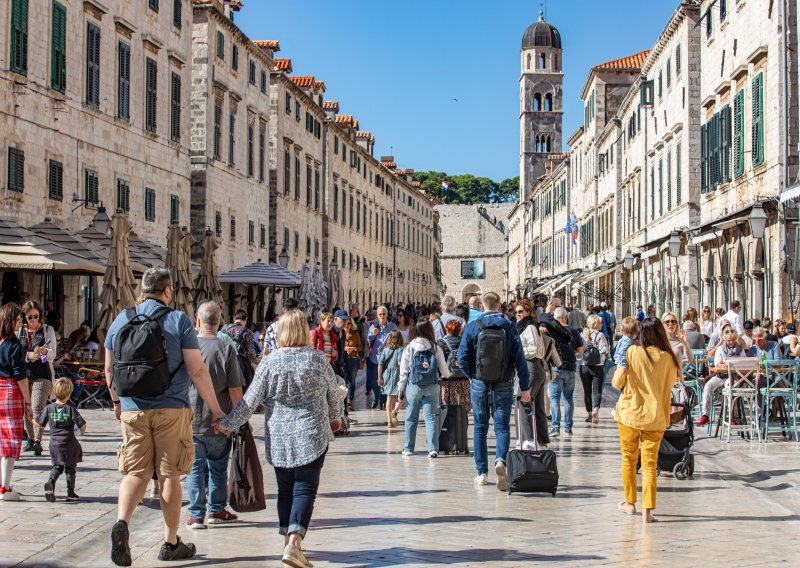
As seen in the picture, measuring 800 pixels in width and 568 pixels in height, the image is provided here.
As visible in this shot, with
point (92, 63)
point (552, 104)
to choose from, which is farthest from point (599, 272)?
point (552, 104)

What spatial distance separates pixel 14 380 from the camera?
388 inches

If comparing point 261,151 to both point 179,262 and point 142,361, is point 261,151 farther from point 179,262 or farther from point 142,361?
point 142,361

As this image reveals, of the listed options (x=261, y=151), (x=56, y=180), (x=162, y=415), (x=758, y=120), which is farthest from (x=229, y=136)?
(x=162, y=415)

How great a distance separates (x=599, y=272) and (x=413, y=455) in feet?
119

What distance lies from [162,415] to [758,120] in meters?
19.2

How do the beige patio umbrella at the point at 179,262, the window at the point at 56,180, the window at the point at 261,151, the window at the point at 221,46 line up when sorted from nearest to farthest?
the beige patio umbrella at the point at 179,262
the window at the point at 56,180
the window at the point at 221,46
the window at the point at 261,151

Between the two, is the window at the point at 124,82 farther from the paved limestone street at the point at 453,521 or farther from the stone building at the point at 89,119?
the paved limestone street at the point at 453,521

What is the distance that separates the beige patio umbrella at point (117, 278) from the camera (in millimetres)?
18000

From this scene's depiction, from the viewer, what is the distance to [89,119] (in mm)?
24656

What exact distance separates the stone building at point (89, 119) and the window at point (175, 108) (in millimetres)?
29

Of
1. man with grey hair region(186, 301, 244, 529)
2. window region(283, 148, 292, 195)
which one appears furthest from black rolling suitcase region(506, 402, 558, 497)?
window region(283, 148, 292, 195)

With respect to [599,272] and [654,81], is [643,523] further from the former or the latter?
[599,272]

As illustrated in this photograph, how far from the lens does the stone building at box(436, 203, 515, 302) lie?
119 m

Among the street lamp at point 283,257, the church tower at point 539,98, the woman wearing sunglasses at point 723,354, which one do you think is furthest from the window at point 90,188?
the church tower at point 539,98
